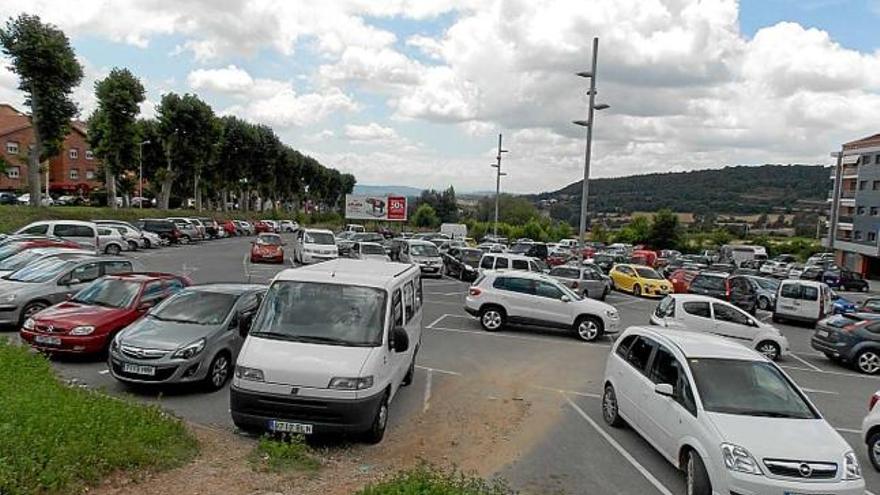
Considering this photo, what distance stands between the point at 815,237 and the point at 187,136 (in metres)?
105

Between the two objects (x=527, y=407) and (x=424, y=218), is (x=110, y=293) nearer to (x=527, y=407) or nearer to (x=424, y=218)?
(x=527, y=407)

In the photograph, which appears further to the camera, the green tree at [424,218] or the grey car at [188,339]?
the green tree at [424,218]

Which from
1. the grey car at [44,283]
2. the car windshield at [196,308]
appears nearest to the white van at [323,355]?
the car windshield at [196,308]

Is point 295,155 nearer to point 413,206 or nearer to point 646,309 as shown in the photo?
point 413,206

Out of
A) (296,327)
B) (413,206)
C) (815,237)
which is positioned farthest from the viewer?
(413,206)

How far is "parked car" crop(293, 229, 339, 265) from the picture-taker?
33.5m

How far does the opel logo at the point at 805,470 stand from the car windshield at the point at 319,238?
96.7 ft

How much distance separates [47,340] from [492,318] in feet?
36.2

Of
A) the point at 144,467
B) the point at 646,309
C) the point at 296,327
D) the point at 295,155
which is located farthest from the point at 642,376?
the point at 295,155

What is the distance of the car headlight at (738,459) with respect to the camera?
6543 millimetres

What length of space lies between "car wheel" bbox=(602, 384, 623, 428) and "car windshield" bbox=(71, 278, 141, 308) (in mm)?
8892

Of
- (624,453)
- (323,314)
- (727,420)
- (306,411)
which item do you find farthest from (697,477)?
(323,314)

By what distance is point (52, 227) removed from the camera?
29234 millimetres

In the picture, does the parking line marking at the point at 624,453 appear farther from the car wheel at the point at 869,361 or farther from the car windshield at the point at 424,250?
the car windshield at the point at 424,250
